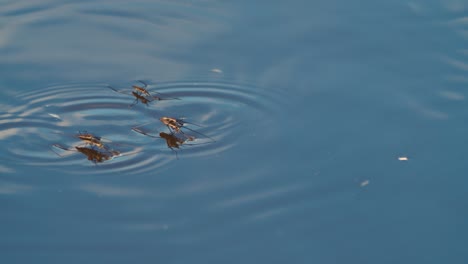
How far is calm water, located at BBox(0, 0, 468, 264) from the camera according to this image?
285 centimetres

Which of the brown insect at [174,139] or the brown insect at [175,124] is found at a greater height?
the brown insect at [175,124]

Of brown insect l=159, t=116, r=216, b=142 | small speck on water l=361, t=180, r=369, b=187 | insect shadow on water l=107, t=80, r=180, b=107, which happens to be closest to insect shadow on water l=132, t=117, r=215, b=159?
brown insect l=159, t=116, r=216, b=142

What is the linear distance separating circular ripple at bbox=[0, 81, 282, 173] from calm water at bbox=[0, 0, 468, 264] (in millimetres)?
10

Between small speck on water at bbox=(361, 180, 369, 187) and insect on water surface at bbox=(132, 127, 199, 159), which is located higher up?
insect on water surface at bbox=(132, 127, 199, 159)

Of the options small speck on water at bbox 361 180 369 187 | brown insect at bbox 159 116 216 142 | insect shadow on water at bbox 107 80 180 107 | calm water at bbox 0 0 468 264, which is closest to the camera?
calm water at bbox 0 0 468 264

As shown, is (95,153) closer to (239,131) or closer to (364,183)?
(239,131)

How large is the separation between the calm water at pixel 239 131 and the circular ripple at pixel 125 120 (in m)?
0.01

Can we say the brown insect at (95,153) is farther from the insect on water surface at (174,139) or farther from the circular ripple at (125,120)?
the insect on water surface at (174,139)

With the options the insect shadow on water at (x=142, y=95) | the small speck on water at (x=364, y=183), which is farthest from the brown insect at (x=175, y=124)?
the small speck on water at (x=364, y=183)

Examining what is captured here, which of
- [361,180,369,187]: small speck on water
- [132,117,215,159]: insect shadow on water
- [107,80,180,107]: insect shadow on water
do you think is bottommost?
[361,180,369,187]: small speck on water

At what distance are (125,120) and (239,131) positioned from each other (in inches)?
24.2

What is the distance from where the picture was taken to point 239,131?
3455 millimetres

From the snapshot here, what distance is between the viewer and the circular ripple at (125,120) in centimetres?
328

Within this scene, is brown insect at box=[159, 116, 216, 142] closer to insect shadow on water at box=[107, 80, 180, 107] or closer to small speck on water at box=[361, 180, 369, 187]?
insect shadow on water at box=[107, 80, 180, 107]
